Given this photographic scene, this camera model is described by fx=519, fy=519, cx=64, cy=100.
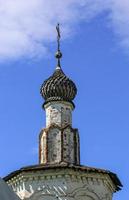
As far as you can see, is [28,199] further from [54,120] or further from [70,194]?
[54,120]

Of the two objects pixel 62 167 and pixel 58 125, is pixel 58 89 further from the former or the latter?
pixel 62 167

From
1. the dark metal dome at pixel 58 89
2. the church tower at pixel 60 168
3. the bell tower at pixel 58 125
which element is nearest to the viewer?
the church tower at pixel 60 168

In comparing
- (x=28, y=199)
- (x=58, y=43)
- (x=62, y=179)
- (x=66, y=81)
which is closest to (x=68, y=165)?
(x=62, y=179)

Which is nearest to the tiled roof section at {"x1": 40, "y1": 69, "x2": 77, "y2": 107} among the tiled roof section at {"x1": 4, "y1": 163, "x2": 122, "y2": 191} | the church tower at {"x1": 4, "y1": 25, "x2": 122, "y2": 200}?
the church tower at {"x1": 4, "y1": 25, "x2": 122, "y2": 200}

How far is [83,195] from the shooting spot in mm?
15266

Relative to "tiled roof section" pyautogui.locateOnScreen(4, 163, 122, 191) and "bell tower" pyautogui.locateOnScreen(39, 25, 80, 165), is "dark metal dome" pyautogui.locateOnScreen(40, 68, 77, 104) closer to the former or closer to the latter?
"bell tower" pyautogui.locateOnScreen(39, 25, 80, 165)

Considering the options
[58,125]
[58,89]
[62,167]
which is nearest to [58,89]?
[58,89]

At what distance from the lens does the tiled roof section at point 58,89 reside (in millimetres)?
16781

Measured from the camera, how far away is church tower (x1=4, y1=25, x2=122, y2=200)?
15.1m

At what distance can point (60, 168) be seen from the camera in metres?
15.1

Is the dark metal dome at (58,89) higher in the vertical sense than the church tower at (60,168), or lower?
higher

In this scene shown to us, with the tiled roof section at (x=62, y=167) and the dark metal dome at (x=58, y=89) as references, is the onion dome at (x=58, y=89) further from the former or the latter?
the tiled roof section at (x=62, y=167)

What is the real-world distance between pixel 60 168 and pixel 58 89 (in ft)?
9.51

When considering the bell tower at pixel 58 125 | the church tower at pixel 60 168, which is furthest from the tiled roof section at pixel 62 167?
the bell tower at pixel 58 125
